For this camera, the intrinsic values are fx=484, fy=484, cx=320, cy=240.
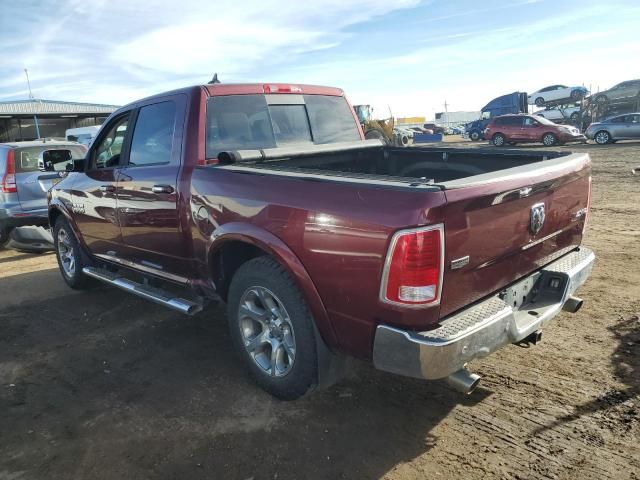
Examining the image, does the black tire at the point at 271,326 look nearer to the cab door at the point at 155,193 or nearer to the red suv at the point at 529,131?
the cab door at the point at 155,193

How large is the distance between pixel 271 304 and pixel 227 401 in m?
0.73

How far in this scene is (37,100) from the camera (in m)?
39.7

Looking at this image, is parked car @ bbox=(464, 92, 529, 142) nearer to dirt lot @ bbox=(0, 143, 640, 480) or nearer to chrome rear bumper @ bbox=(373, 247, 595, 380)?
dirt lot @ bbox=(0, 143, 640, 480)

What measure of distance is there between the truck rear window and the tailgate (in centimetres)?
201

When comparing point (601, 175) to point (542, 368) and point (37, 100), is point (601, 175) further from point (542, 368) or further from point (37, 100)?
point (37, 100)

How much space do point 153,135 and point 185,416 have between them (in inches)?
88.5

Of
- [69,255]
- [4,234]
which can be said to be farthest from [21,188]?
[69,255]

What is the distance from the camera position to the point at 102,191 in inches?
177

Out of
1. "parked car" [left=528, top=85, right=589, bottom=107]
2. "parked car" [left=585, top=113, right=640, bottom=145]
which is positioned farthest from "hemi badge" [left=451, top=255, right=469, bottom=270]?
"parked car" [left=528, top=85, right=589, bottom=107]

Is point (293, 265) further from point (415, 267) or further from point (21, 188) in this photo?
point (21, 188)

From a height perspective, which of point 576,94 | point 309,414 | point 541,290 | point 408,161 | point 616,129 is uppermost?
point 576,94

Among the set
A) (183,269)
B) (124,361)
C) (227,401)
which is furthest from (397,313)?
(124,361)

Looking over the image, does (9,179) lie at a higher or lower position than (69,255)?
higher

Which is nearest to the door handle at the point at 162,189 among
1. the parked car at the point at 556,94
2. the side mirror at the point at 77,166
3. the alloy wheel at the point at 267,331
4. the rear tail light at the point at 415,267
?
the alloy wheel at the point at 267,331
